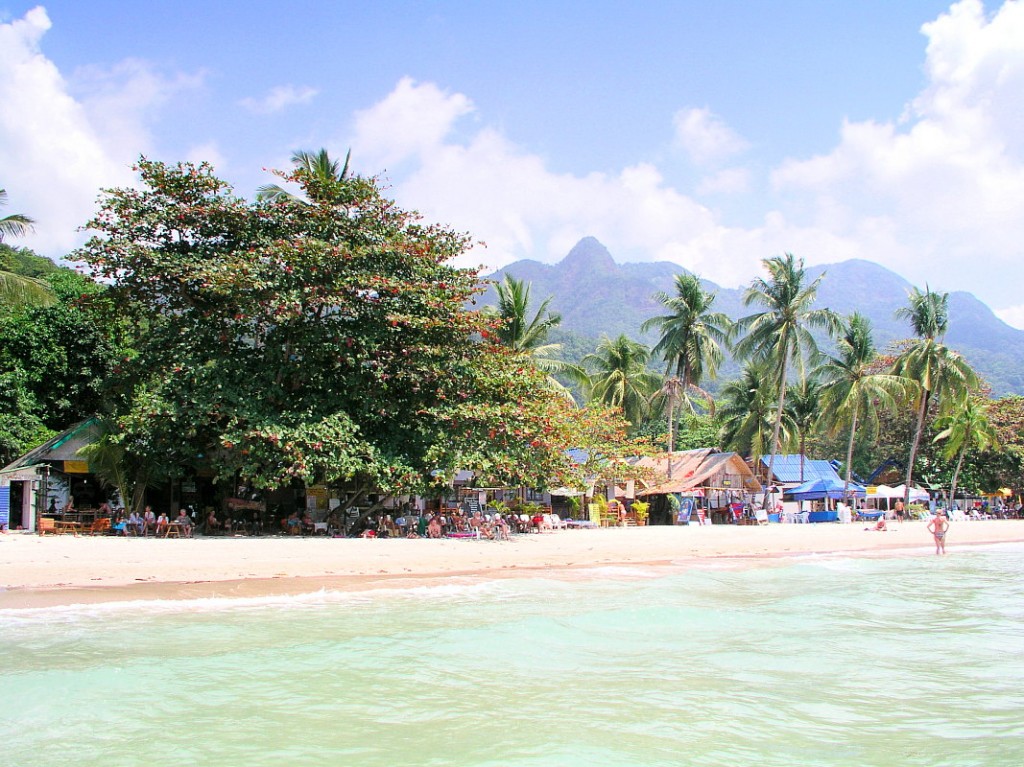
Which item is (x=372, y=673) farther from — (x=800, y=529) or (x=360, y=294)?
(x=800, y=529)

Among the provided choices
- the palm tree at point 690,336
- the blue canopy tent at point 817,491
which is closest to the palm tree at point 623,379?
the palm tree at point 690,336

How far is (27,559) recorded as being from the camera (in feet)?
44.3

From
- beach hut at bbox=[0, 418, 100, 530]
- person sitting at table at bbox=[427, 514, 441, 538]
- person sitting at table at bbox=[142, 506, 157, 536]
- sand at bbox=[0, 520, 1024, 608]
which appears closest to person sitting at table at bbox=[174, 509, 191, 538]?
person sitting at table at bbox=[142, 506, 157, 536]

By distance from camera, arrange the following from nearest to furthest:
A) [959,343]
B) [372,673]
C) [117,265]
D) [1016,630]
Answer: [372,673] → [1016,630] → [117,265] → [959,343]

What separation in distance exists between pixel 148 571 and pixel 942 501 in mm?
39388

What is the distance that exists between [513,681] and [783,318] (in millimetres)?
28037

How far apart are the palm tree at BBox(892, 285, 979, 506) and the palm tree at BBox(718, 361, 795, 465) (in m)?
5.89

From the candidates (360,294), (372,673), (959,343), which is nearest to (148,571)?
(372,673)

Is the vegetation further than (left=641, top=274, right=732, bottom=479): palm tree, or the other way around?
(left=641, top=274, right=732, bottom=479): palm tree

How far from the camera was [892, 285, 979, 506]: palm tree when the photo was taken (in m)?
35.3

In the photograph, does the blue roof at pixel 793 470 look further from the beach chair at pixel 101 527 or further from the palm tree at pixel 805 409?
the beach chair at pixel 101 527

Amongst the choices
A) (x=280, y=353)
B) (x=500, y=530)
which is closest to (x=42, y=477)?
(x=280, y=353)

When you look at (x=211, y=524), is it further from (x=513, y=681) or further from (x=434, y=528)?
A: (x=513, y=681)

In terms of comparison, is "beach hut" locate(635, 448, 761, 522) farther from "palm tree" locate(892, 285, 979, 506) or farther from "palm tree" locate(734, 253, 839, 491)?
"palm tree" locate(892, 285, 979, 506)
